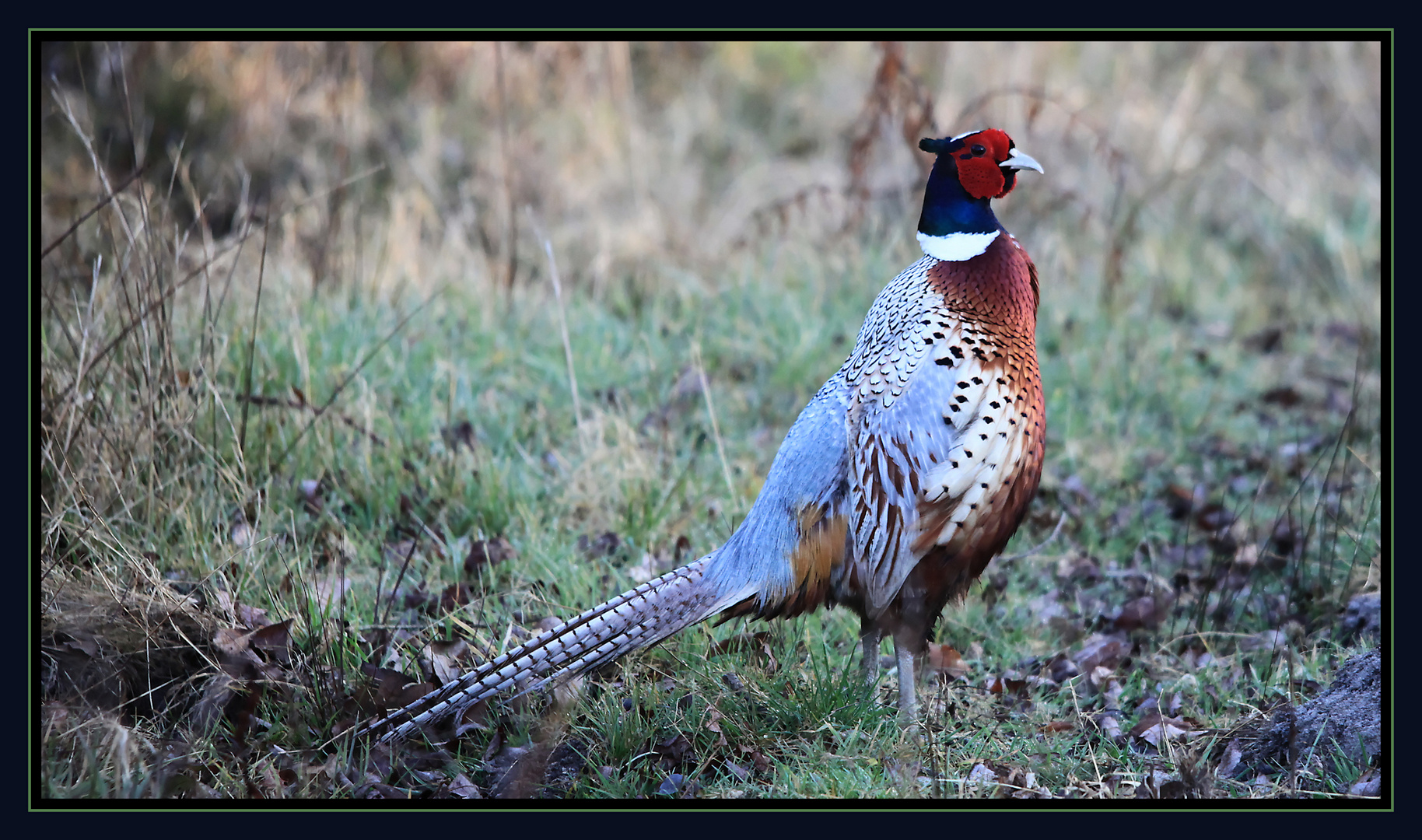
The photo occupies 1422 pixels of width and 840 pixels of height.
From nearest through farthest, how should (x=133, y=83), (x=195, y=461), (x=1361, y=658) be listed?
(x=1361, y=658), (x=195, y=461), (x=133, y=83)

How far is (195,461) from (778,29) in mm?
2211

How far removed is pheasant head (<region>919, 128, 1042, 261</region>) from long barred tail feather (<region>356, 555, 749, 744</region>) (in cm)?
101

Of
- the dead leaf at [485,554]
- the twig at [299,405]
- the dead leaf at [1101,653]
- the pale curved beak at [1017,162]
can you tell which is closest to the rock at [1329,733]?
the dead leaf at [1101,653]

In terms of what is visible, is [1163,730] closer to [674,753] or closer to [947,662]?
[947,662]

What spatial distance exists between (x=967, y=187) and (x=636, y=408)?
207 cm

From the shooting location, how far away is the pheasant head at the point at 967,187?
2934 mm

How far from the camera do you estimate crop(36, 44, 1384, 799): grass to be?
2961mm

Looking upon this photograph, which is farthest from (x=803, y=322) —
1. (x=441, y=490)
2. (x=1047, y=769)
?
(x=1047, y=769)

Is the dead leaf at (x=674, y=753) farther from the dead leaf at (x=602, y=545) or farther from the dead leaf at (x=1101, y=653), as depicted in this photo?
the dead leaf at (x=1101, y=653)

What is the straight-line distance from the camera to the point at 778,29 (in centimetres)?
285

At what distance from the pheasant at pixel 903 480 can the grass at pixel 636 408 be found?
0.21 m

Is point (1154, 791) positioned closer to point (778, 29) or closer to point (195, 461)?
point (778, 29)

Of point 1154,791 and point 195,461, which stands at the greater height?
point 195,461

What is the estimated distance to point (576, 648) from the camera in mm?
2836
